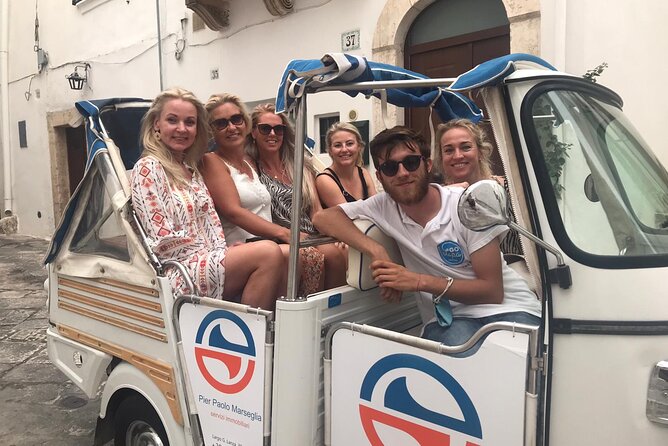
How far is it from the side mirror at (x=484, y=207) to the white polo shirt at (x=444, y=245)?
15.6 inches

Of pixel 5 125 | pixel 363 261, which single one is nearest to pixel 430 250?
pixel 363 261

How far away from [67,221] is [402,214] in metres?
1.96

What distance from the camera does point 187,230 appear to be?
2531mm

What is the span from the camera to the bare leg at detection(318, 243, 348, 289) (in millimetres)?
2912

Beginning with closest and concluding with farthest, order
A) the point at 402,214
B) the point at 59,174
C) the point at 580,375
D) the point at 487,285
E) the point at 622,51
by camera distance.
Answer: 1. the point at 580,375
2. the point at 487,285
3. the point at 402,214
4. the point at 622,51
5. the point at 59,174

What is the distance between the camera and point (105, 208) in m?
2.89

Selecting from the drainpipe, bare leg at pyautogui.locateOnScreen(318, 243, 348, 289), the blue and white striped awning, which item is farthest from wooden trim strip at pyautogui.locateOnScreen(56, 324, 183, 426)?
the drainpipe

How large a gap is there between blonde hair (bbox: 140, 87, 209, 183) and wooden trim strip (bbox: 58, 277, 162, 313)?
0.59m

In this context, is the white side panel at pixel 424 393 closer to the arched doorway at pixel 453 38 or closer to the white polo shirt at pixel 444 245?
the white polo shirt at pixel 444 245

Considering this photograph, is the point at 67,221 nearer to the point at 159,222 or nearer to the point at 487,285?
the point at 159,222

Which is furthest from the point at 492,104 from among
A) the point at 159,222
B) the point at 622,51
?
the point at 622,51

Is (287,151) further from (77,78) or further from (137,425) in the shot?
(77,78)

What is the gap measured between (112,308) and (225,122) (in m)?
1.13

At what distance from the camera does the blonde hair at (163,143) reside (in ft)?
8.54
